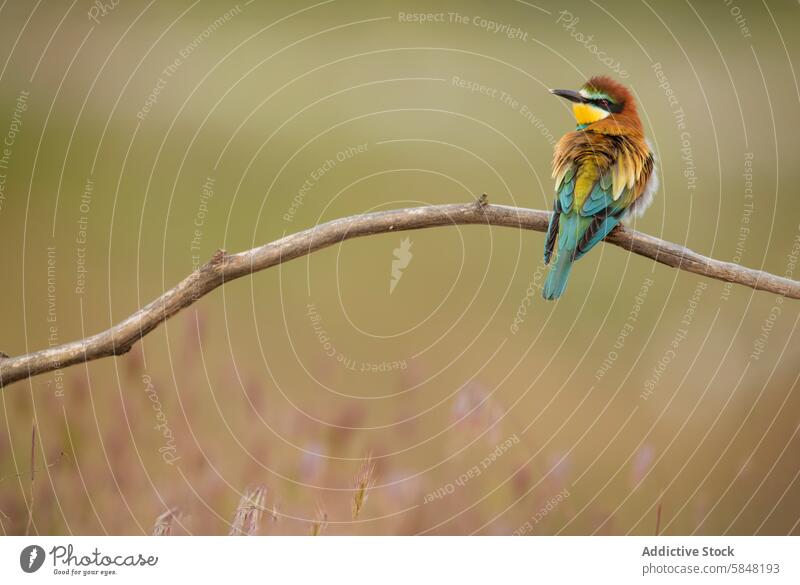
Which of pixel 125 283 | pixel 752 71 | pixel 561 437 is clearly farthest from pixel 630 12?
pixel 125 283

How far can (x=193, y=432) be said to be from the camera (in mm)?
1635

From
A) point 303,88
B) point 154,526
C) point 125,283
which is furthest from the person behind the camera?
point 303,88

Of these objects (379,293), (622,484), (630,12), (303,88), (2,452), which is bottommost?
(622,484)

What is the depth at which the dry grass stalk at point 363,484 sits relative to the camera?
1613mm

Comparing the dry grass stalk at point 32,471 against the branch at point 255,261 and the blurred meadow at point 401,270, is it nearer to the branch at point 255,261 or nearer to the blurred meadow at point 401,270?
the blurred meadow at point 401,270

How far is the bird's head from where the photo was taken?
5.62 feet

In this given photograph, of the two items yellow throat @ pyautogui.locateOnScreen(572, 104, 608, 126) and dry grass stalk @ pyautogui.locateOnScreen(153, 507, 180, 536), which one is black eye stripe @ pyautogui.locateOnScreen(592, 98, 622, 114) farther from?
dry grass stalk @ pyautogui.locateOnScreen(153, 507, 180, 536)

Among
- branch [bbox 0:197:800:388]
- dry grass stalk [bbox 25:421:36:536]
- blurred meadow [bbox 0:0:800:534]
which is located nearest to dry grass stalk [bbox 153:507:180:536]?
blurred meadow [bbox 0:0:800:534]

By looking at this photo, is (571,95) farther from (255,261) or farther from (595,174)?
(255,261)

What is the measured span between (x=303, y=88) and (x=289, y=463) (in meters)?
0.83

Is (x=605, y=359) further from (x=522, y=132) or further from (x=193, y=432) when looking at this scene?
(x=193, y=432)

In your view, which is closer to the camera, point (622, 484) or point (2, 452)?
point (2, 452)

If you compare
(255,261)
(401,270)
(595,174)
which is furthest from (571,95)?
(255,261)

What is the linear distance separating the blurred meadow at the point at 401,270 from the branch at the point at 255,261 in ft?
0.57
